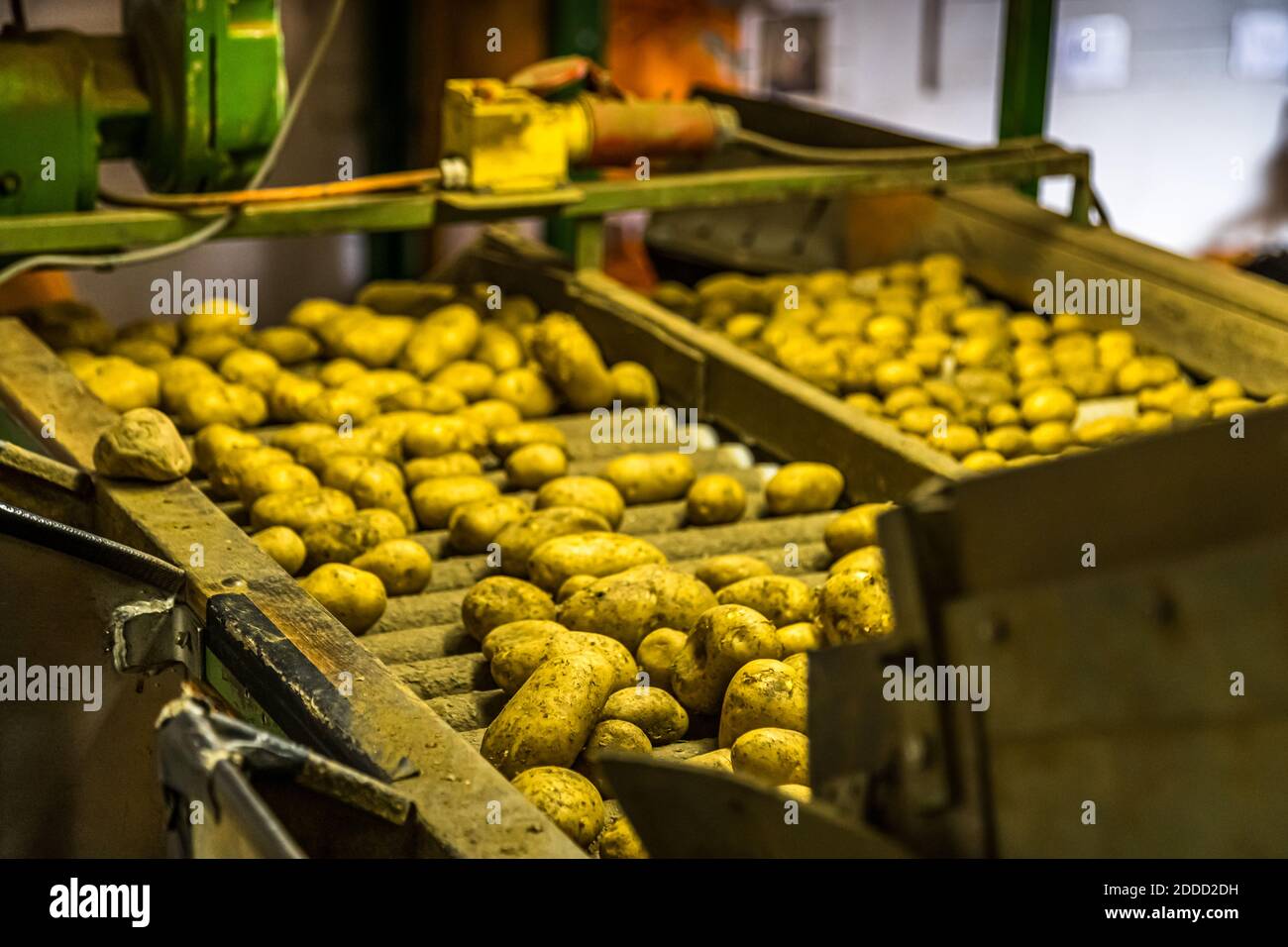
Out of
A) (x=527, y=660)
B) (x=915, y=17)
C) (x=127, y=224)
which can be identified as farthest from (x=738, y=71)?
(x=527, y=660)

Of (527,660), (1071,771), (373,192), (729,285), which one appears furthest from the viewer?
(729,285)

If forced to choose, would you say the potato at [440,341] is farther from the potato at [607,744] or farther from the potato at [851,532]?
the potato at [607,744]

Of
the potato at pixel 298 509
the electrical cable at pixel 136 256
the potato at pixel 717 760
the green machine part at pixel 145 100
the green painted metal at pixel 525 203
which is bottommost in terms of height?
the potato at pixel 717 760

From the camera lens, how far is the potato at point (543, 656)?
78.7 inches

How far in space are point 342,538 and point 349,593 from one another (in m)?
0.21

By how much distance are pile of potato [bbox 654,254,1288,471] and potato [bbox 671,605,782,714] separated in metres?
0.89

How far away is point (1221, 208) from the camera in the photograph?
26.8 ft

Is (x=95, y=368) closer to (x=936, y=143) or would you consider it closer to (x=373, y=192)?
(x=373, y=192)

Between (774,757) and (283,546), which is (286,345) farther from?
(774,757)

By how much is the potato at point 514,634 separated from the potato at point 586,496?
17.5 inches

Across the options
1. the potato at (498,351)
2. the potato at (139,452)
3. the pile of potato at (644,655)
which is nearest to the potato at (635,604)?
the pile of potato at (644,655)

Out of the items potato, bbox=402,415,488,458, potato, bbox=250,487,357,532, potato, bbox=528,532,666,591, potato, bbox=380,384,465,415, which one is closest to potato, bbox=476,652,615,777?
potato, bbox=528,532,666,591

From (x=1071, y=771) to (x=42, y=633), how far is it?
1.43 meters

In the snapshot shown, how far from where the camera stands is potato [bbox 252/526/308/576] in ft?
7.54
